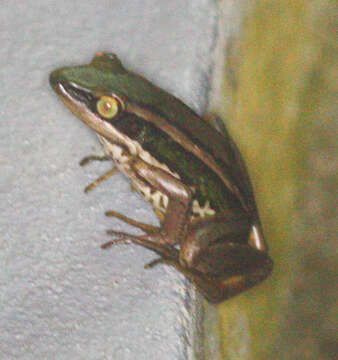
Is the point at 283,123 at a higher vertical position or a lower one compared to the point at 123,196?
lower

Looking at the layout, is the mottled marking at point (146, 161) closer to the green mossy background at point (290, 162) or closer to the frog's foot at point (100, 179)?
the frog's foot at point (100, 179)

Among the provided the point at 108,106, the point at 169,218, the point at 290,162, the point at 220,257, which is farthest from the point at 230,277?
the point at 290,162

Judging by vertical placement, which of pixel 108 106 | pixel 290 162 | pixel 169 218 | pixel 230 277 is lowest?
pixel 290 162

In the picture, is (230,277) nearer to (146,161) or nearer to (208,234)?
(208,234)

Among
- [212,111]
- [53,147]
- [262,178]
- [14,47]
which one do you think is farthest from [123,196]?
[262,178]

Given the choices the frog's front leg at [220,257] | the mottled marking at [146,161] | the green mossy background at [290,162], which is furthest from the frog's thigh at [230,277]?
the green mossy background at [290,162]

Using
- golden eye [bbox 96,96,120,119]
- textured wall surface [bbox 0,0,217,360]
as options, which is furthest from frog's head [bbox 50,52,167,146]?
textured wall surface [bbox 0,0,217,360]

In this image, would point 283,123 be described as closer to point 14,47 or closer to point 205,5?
point 205,5
